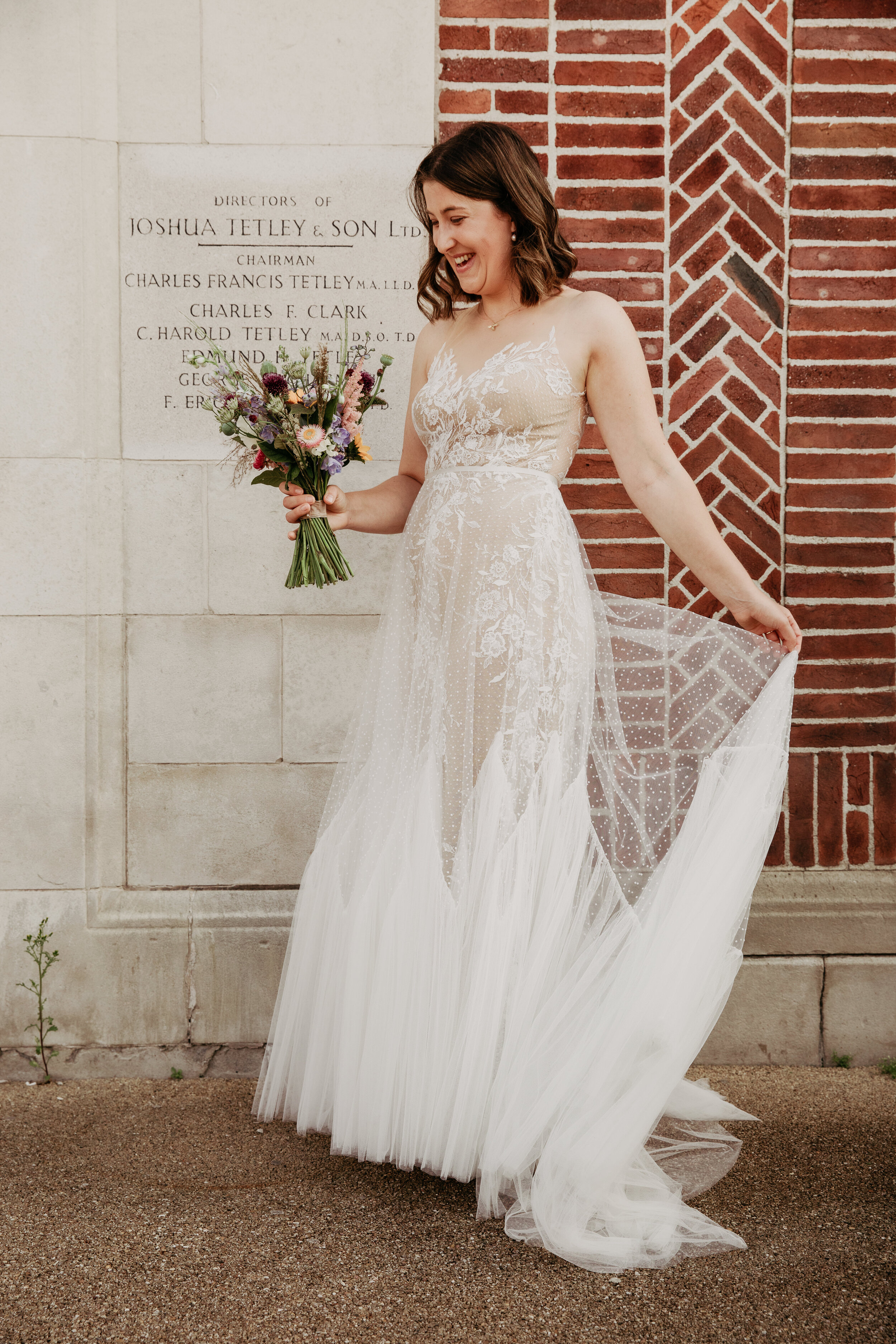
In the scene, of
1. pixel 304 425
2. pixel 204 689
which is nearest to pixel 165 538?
pixel 204 689

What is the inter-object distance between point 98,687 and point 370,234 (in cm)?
167

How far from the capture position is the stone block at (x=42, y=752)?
11.1 feet

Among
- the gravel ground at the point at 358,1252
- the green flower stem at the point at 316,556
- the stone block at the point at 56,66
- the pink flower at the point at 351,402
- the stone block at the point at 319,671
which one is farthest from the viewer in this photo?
the stone block at the point at 319,671

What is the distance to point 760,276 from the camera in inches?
135

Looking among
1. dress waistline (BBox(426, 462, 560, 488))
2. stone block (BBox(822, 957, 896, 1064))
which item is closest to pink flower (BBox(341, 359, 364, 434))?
dress waistline (BBox(426, 462, 560, 488))

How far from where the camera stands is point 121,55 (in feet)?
10.7

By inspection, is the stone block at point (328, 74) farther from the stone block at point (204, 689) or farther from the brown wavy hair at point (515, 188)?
the stone block at point (204, 689)

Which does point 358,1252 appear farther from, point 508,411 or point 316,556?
point 508,411

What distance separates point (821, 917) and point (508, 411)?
1996 mm

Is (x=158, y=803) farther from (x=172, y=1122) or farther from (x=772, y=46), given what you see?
(x=772, y=46)

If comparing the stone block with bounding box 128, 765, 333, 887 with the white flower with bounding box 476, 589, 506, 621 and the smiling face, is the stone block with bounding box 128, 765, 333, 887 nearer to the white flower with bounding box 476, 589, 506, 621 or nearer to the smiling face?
the white flower with bounding box 476, 589, 506, 621

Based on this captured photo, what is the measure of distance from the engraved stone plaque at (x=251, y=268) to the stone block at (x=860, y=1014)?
2.22 m

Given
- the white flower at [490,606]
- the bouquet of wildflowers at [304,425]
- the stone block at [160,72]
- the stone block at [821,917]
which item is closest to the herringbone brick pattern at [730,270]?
the stone block at [821,917]

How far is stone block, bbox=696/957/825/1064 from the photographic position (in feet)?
11.2
